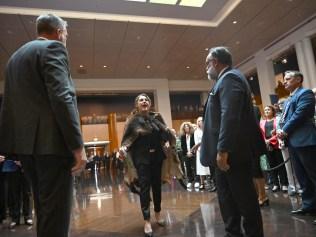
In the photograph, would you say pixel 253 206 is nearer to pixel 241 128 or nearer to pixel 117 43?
pixel 241 128

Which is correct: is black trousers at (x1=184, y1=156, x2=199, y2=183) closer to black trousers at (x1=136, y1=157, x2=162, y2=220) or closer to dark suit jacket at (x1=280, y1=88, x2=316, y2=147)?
black trousers at (x1=136, y1=157, x2=162, y2=220)

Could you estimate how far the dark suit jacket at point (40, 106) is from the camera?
4.48 ft

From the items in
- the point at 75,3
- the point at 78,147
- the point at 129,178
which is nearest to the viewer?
the point at 78,147

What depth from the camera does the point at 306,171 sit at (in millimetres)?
3125

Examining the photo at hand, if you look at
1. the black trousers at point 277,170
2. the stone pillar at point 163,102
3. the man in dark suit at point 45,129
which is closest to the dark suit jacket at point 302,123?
the black trousers at point 277,170

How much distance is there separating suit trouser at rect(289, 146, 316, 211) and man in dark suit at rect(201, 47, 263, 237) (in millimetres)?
1326

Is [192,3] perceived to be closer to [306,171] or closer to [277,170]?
[277,170]

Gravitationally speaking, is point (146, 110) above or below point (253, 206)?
above

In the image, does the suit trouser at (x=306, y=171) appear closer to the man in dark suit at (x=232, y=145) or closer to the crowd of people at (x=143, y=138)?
the crowd of people at (x=143, y=138)

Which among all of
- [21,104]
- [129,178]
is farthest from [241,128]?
[129,178]

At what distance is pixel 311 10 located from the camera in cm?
844

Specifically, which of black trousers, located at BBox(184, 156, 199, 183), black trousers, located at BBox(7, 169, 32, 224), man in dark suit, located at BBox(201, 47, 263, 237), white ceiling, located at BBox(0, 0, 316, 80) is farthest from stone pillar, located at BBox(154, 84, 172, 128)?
man in dark suit, located at BBox(201, 47, 263, 237)

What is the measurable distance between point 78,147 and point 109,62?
10289mm

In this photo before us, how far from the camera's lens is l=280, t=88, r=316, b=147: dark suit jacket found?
9.89 ft
